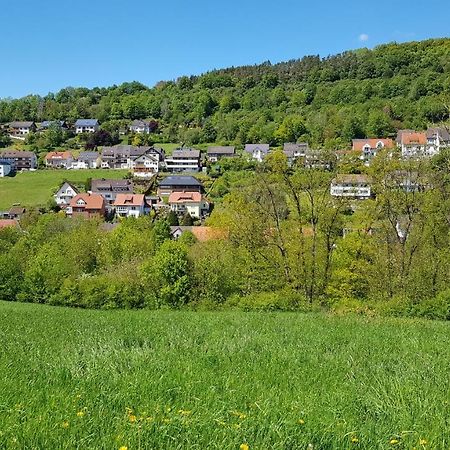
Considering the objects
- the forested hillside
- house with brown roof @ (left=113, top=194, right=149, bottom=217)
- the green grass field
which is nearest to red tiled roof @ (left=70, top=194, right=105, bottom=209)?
house with brown roof @ (left=113, top=194, right=149, bottom=217)

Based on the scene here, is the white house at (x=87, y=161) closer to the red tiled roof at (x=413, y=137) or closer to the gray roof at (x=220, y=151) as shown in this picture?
the gray roof at (x=220, y=151)

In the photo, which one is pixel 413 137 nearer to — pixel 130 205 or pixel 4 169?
pixel 130 205

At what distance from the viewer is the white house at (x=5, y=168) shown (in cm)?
10249

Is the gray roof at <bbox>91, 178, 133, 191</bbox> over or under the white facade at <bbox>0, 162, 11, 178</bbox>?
under

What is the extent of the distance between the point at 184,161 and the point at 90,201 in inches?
1203

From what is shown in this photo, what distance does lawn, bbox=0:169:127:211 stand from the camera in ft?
271

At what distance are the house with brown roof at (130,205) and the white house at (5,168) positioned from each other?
36158 millimetres

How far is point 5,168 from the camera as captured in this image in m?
104

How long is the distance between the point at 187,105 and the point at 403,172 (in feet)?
472

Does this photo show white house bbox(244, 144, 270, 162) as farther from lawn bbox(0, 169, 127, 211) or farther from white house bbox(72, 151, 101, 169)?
white house bbox(72, 151, 101, 169)

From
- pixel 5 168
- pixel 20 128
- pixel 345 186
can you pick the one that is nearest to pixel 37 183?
pixel 5 168

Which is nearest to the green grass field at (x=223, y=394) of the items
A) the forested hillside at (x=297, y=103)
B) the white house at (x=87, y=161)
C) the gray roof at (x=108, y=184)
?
the gray roof at (x=108, y=184)

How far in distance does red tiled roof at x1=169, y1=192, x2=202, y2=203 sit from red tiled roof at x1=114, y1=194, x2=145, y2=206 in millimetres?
5124

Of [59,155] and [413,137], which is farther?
[59,155]
